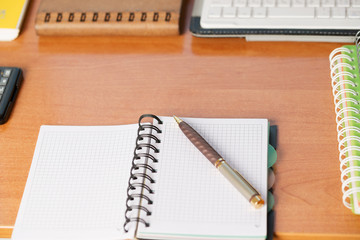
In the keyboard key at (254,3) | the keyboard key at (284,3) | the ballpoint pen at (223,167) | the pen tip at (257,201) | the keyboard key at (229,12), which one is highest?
the keyboard key at (284,3)

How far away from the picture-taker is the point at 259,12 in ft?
3.07

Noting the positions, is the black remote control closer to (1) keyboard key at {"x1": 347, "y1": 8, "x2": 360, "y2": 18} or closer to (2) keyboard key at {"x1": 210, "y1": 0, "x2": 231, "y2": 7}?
(2) keyboard key at {"x1": 210, "y1": 0, "x2": 231, "y2": 7}

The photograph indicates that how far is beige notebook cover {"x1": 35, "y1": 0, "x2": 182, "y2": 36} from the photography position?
98 centimetres

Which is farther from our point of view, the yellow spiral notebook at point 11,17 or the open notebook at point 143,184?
the yellow spiral notebook at point 11,17

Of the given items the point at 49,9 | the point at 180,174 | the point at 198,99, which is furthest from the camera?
the point at 49,9

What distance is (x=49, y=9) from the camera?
1032 mm

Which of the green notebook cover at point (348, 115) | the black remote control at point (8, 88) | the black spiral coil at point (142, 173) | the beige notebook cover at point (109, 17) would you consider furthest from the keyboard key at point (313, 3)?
the black remote control at point (8, 88)

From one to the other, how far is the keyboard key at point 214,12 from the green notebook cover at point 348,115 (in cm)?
22

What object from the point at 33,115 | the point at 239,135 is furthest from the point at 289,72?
the point at 33,115

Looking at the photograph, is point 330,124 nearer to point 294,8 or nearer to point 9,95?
point 294,8

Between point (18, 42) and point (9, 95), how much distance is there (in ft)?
0.54

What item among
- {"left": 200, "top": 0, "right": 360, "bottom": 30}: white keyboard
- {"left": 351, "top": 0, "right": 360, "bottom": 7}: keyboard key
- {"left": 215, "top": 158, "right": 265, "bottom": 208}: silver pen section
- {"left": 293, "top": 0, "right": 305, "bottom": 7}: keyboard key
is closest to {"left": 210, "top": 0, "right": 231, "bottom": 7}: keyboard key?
{"left": 200, "top": 0, "right": 360, "bottom": 30}: white keyboard

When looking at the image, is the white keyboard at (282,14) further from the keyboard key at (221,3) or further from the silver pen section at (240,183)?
the silver pen section at (240,183)

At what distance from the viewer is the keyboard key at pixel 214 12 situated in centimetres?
95
